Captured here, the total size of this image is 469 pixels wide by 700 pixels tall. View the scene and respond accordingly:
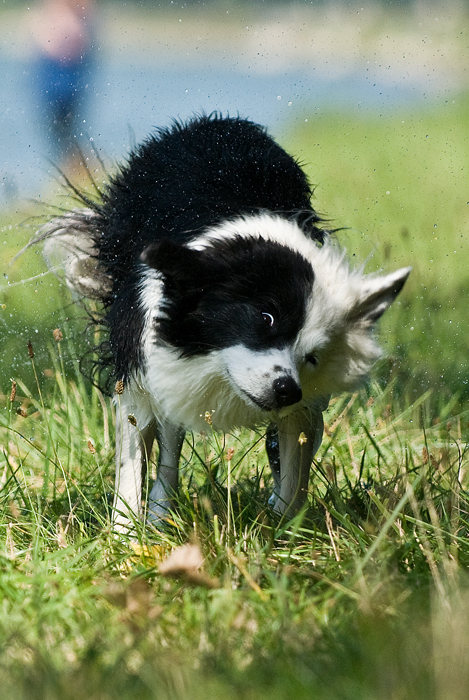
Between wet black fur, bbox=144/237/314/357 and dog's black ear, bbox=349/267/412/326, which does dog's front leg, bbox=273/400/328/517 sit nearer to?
dog's black ear, bbox=349/267/412/326

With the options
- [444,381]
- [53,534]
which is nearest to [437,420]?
[444,381]

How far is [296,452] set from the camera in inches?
119

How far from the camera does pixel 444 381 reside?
416 centimetres

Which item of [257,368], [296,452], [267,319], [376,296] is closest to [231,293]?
[267,319]

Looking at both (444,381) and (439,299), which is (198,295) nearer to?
(444,381)

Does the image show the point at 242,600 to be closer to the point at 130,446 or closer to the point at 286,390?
the point at 286,390

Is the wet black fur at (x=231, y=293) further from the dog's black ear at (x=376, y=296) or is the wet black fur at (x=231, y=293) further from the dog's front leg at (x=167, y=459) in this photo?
the dog's front leg at (x=167, y=459)

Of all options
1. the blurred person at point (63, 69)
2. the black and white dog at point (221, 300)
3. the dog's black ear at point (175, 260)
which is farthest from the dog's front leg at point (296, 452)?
the blurred person at point (63, 69)

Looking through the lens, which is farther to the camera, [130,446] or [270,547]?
[130,446]

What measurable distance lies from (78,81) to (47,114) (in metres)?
0.22

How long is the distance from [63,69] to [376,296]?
1.69m

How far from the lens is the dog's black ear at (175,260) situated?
8.28 feet

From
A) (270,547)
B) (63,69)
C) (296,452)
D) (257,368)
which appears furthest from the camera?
(63,69)

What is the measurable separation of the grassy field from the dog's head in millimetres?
281
